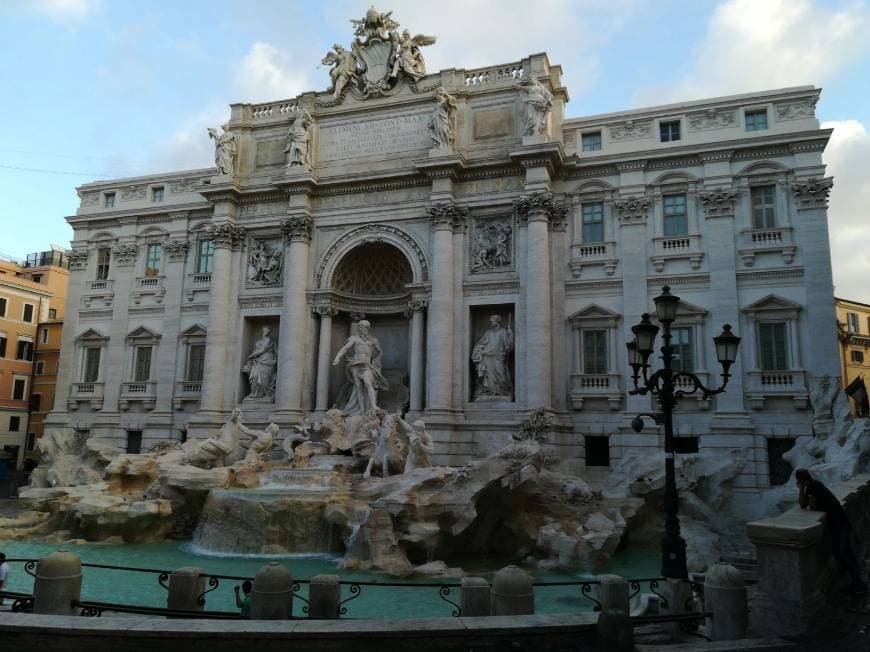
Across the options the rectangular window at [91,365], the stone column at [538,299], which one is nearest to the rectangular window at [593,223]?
the stone column at [538,299]

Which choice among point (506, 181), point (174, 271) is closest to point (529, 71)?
point (506, 181)

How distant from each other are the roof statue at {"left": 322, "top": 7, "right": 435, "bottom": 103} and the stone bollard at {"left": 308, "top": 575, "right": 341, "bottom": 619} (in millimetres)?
22250

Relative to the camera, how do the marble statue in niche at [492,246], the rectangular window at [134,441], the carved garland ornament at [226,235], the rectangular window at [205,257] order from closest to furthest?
the marble statue in niche at [492,246], the carved garland ornament at [226,235], the rectangular window at [134,441], the rectangular window at [205,257]

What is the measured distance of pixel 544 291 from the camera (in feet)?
73.6

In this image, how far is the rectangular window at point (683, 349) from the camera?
21.8 meters

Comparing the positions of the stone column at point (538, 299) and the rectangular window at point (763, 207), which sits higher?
the rectangular window at point (763, 207)

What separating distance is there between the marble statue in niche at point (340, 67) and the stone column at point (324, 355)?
873 centimetres

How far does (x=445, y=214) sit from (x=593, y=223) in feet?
17.3

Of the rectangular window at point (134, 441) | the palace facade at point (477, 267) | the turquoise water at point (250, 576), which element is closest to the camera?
the turquoise water at point (250, 576)

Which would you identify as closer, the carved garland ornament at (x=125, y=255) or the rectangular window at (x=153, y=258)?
the rectangular window at (x=153, y=258)

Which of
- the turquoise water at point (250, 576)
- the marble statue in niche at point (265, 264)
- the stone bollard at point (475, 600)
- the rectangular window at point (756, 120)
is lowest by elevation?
the turquoise water at point (250, 576)

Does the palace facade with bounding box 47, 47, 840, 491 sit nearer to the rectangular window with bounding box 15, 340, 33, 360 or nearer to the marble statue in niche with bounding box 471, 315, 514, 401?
the marble statue in niche with bounding box 471, 315, 514, 401

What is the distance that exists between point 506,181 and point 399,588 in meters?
15.7

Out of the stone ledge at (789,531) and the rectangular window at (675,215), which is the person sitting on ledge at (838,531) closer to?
the stone ledge at (789,531)
